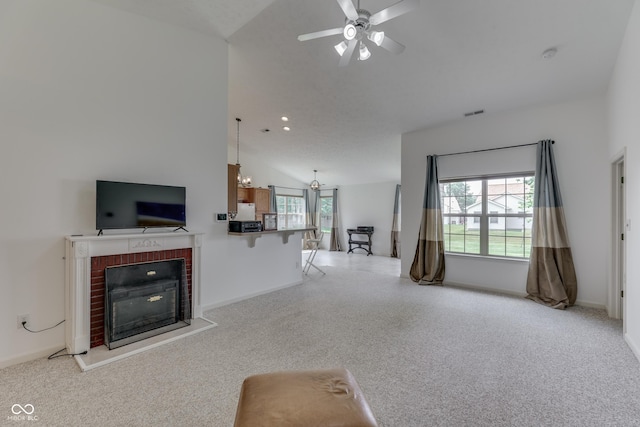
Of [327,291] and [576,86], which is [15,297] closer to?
[327,291]

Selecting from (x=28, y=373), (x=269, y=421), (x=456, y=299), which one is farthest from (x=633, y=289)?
(x=28, y=373)

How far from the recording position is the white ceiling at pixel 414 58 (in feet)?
9.30

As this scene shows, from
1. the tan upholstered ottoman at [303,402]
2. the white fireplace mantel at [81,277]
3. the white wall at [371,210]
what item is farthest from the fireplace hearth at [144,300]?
the white wall at [371,210]

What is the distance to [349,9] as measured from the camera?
2203 millimetres

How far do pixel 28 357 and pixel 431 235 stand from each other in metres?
5.33

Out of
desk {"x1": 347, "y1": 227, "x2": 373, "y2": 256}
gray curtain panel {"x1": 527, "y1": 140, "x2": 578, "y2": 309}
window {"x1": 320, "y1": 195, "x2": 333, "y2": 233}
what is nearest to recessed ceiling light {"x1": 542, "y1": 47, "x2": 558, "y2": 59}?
gray curtain panel {"x1": 527, "y1": 140, "x2": 578, "y2": 309}

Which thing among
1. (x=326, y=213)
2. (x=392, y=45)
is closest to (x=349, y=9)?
(x=392, y=45)

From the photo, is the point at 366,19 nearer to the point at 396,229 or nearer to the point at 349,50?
the point at 349,50

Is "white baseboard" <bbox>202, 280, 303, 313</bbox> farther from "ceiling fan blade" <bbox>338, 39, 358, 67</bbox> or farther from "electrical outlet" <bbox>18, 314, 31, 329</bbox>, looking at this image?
"ceiling fan blade" <bbox>338, 39, 358, 67</bbox>

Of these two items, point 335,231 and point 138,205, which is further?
point 335,231

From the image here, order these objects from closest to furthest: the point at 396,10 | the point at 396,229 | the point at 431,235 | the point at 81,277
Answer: the point at 396,10, the point at 81,277, the point at 431,235, the point at 396,229

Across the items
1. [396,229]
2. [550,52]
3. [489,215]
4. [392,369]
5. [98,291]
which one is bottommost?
[392,369]

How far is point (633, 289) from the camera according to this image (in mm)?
2635

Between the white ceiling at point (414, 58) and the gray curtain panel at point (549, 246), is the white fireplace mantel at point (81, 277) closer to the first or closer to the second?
the white ceiling at point (414, 58)
